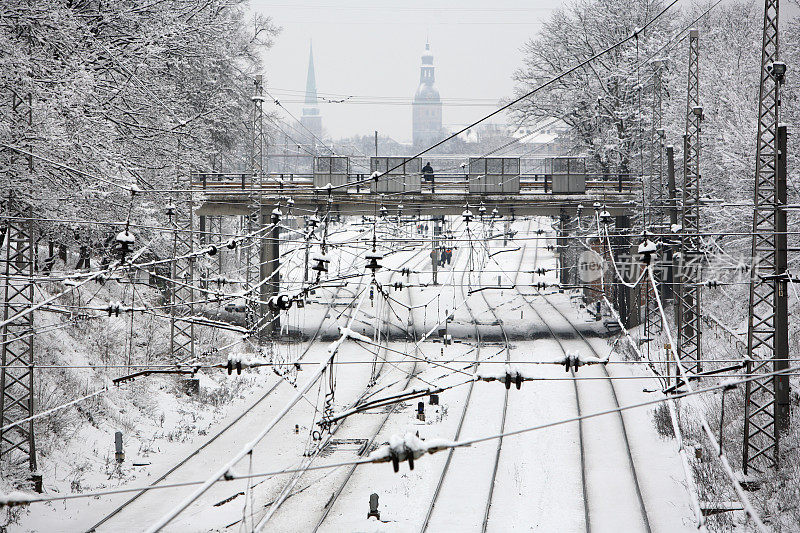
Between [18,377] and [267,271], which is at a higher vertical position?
[267,271]

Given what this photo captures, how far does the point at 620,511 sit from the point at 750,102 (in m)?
16.6

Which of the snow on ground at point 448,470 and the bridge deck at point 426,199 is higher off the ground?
the bridge deck at point 426,199

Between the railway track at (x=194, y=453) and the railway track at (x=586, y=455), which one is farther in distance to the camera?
the railway track at (x=586, y=455)

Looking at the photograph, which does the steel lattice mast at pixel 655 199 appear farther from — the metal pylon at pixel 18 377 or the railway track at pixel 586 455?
the metal pylon at pixel 18 377

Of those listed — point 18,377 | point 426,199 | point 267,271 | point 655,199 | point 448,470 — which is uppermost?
point 426,199

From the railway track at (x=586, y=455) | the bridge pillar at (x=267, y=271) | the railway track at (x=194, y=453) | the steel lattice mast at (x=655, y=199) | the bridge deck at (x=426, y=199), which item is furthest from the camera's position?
the bridge deck at (x=426, y=199)

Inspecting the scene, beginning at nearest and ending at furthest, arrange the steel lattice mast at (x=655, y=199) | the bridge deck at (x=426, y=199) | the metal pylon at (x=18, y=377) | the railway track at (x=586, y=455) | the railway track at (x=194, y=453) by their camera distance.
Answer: the railway track at (x=194, y=453) → the railway track at (x=586, y=455) → the metal pylon at (x=18, y=377) → the steel lattice mast at (x=655, y=199) → the bridge deck at (x=426, y=199)

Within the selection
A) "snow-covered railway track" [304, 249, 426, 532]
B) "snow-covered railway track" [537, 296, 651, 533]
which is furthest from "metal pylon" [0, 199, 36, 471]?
"snow-covered railway track" [537, 296, 651, 533]

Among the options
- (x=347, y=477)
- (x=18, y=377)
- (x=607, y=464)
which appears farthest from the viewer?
(x=607, y=464)

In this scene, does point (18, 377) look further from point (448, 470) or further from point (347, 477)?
point (448, 470)

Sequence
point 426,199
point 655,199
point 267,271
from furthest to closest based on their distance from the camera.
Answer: point 426,199, point 267,271, point 655,199

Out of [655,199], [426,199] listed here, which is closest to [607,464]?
[655,199]

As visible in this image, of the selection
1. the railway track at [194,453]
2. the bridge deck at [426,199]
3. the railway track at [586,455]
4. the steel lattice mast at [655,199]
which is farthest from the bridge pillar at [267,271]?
the steel lattice mast at [655,199]

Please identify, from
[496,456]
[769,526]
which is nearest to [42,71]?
[496,456]
